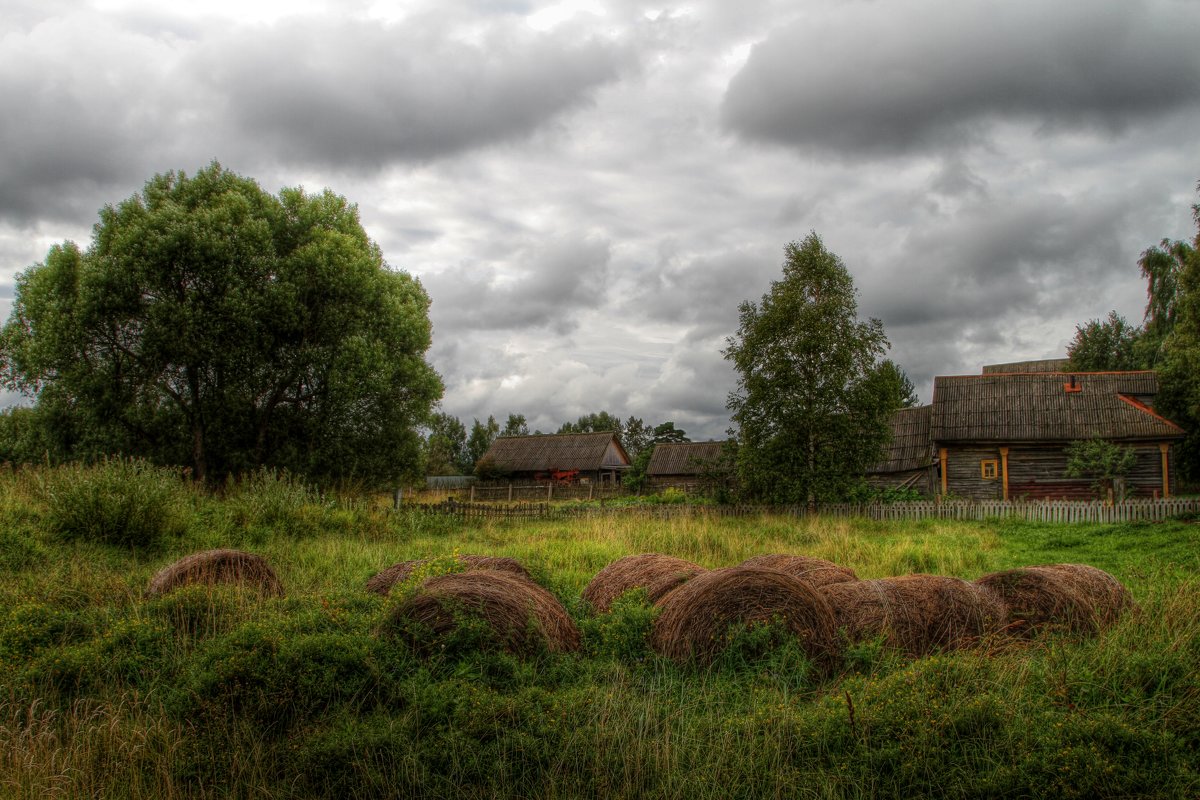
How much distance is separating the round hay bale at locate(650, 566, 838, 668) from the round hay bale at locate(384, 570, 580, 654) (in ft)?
3.00

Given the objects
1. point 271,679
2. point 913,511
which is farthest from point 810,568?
point 913,511

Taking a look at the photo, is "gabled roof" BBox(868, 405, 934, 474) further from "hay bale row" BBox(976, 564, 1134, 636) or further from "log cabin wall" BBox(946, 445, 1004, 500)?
"hay bale row" BBox(976, 564, 1134, 636)

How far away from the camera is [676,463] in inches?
1767

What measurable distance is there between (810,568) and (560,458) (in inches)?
1660

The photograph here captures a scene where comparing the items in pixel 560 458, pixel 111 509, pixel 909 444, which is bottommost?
pixel 111 509

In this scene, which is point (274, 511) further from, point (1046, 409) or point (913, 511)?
point (1046, 409)

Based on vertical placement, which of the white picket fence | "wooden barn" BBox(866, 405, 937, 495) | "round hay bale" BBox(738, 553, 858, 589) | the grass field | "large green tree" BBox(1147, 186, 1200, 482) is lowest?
the grass field

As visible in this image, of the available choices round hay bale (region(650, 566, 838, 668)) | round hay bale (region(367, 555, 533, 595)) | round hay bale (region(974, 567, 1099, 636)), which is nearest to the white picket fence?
round hay bale (region(974, 567, 1099, 636))

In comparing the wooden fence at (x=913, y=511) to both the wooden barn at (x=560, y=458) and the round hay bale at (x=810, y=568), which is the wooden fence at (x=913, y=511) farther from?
the wooden barn at (x=560, y=458)

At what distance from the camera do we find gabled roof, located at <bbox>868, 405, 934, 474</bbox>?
29391mm

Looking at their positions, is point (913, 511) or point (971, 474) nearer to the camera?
point (913, 511)

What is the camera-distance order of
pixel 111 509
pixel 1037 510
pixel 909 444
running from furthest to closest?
1. pixel 909 444
2. pixel 1037 510
3. pixel 111 509

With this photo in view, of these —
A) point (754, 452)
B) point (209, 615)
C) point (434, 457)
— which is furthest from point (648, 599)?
point (434, 457)

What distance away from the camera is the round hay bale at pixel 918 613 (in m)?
6.37
